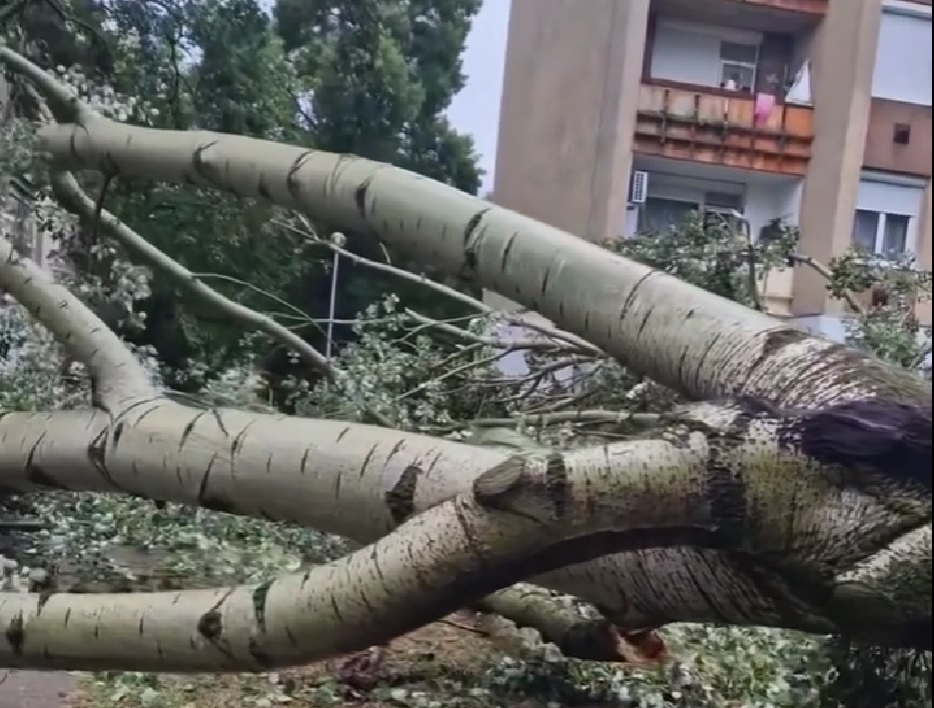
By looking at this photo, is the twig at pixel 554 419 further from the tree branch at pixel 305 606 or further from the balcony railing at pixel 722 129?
the tree branch at pixel 305 606

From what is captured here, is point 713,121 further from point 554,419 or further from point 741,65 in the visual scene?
point 554,419

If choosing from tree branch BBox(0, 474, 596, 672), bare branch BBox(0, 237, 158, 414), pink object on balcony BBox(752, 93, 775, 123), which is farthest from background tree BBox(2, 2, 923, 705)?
tree branch BBox(0, 474, 596, 672)

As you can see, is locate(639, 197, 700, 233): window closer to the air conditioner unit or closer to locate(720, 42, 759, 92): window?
the air conditioner unit

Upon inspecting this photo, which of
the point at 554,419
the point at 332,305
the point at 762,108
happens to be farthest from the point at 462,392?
the point at 762,108

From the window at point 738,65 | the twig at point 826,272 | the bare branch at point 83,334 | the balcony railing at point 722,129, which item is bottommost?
the bare branch at point 83,334

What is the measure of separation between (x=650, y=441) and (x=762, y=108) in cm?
175

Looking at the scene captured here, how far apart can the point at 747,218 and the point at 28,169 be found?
1.94 meters

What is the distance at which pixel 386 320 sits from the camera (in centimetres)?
315

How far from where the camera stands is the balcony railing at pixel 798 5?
8.27ft

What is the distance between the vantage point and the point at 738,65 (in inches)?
101

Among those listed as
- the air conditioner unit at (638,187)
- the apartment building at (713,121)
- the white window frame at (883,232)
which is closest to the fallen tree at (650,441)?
the apartment building at (713,121)

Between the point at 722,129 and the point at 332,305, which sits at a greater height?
the point at 722,129

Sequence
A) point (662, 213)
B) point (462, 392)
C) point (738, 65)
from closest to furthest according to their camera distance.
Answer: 1. point (738, 65)
2. point (662, 213)
3. point (462, 392)

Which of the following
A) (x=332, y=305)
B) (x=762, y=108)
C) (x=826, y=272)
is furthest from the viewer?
(x=332, y=305)
